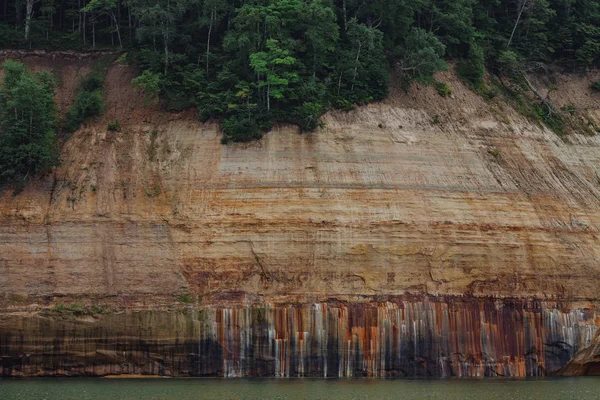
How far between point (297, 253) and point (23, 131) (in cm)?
1265

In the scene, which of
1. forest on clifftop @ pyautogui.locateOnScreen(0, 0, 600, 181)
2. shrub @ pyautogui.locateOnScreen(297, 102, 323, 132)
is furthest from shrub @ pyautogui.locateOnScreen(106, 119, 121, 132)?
shrub @ pyautogui.locateOnScreen(297, 102, 323, 132)

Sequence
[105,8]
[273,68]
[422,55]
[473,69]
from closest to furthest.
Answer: [273,68]
[422,55]
[105,8]
[473,69]

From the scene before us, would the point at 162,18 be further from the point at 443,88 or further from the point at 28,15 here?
the point at 443,88

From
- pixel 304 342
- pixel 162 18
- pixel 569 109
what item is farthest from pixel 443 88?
pixel 304 342

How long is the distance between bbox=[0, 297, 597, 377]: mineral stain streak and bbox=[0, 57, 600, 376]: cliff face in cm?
8

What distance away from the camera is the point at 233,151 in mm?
42875

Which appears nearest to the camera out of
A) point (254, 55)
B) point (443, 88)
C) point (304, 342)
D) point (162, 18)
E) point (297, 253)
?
point (304, 342)

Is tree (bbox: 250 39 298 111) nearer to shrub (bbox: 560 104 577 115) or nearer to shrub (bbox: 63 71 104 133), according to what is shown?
shrub (bbox: 63 71 104 133)

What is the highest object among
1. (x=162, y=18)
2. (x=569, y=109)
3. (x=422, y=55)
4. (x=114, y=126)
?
(x=162, y=18)

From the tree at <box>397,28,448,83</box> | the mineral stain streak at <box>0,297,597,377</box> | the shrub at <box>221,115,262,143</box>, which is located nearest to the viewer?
the mineral stain streak at <box>0,297,597,377</box>

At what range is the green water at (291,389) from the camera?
101 ft

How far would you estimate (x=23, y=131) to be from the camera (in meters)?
41.2

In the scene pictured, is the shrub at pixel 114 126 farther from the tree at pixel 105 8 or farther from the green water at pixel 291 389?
the green water at pixel 291 389

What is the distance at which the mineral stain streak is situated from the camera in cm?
3784
